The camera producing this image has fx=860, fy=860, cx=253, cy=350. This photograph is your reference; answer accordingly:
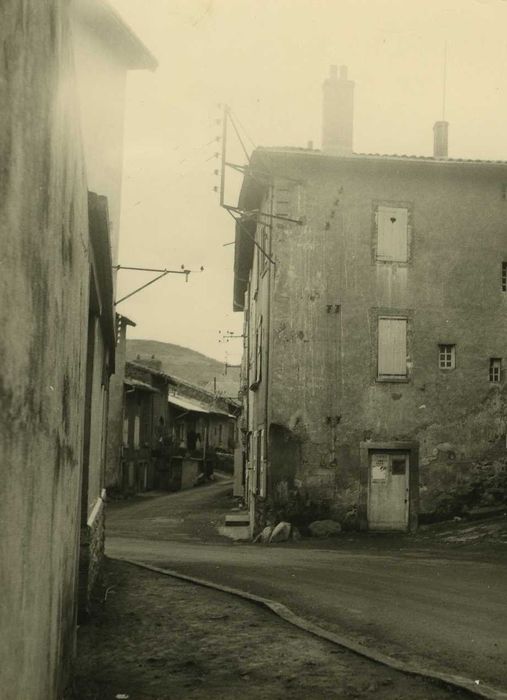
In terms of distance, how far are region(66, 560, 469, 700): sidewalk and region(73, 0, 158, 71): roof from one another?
11892 millimetres

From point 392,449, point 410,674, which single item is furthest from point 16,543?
point 392,449

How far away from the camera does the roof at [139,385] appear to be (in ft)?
132

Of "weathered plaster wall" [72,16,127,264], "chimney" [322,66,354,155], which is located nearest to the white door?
"chimney" [322,66,354,155]

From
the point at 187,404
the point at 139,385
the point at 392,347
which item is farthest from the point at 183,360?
the point at 392,347

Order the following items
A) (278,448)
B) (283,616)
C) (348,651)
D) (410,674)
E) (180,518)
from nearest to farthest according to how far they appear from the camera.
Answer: (410,674) < (348,651) < (283,616) < (278,448) < (180,518)

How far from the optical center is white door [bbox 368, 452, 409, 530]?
20.8 m

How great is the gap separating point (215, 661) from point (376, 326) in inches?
582

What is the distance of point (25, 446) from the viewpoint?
9.43 feet

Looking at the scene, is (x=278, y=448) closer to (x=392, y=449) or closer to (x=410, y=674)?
(x=392, y=449)

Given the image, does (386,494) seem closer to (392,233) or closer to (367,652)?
(392,233)

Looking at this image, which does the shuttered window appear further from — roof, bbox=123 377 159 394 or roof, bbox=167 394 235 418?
roof, bbox=167 394 235 418

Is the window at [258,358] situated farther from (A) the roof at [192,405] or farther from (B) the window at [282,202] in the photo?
(A) the roof at [192,405]

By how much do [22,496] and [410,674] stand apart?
14.6 feet

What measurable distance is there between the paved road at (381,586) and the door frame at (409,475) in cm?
117
